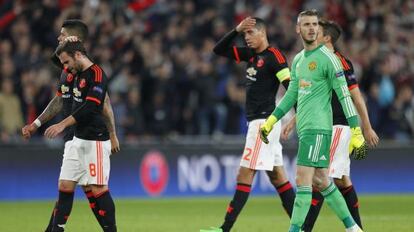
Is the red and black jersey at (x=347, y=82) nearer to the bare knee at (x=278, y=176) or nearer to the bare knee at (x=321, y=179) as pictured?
the bare knee at (x=278, y=176)

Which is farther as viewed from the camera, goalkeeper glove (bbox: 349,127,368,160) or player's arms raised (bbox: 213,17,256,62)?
player's arms raised (bbox: 213,17,256,62)

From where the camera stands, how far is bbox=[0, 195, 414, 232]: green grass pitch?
1374cm

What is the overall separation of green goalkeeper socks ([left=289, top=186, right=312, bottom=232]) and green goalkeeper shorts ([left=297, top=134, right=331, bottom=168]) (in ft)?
0.91

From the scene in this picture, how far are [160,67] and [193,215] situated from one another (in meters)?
5.79

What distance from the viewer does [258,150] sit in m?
12.4

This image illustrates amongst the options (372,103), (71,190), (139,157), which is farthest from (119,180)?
(71,190)

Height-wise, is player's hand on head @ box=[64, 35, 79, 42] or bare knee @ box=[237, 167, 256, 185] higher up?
player's hand on head @ box=[64, 35, 79, 42]

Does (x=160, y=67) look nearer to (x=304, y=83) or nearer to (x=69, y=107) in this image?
(x=69, y=107)

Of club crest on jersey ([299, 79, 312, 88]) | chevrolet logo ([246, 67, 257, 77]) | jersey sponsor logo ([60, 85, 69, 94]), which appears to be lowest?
jersey sponsor logo ([60, 85, 69, 94])

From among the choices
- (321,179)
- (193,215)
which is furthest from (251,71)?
(193,215)

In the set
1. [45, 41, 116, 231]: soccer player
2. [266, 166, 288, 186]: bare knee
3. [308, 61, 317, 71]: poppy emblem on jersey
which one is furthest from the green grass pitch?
[308, 61, 317, 71]: poppy emblem on jersey

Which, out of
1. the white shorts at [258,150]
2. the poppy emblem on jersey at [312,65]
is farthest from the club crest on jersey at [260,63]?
the poppy emblem on jersey at [312,65]

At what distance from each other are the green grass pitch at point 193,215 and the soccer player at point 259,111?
106 cm

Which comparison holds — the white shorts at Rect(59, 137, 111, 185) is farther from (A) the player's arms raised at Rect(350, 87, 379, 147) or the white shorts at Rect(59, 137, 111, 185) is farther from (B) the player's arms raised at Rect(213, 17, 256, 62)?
(A) the player's arms raised at Rect(350, 87, 379, 147)
